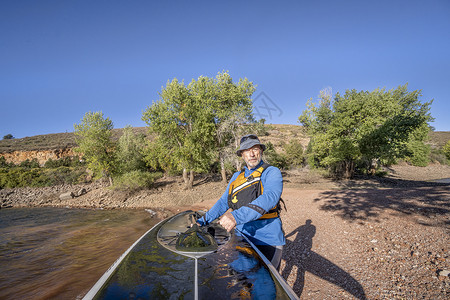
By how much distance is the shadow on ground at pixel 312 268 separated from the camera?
3.54m

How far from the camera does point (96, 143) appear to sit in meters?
18.4

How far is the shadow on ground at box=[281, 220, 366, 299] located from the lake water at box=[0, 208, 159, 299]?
5.00 m

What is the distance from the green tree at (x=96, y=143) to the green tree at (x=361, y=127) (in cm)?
2001

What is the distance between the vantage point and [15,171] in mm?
26109

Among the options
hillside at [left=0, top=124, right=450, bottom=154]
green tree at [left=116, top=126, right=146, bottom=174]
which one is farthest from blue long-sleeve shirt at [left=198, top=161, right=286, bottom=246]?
hillside at [left=0, top=124, right=450, bottom=154]

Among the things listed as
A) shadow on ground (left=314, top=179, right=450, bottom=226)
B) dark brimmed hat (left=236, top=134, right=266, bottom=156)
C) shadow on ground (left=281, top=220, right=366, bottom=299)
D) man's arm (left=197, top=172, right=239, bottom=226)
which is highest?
dark brimmed hat (left=236, top=134, right=266, bottom=156)

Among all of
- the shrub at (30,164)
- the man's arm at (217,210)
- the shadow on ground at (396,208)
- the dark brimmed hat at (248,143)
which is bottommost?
the shadow on ground at (396,208)

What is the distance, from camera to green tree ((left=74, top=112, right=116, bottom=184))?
18.3 meters

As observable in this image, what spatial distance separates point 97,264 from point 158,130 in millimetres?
10980

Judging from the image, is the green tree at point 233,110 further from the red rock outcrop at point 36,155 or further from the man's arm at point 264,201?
the red rock outcrop at point 36,155

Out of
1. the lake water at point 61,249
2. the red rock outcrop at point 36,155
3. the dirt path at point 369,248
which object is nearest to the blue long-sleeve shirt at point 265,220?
the dirt path at point 369,248

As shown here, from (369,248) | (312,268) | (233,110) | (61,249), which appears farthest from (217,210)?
(233,110)

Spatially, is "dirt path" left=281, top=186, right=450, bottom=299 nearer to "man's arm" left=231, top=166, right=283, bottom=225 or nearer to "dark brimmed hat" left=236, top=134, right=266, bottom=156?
"man's arm" left=231, top=166, right=283, bottom=225

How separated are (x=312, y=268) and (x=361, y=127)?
15.0 metres
